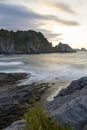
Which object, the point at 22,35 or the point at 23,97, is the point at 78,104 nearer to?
the point at 23,97

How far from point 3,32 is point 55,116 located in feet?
521

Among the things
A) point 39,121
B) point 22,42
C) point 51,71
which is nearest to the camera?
point 39,121

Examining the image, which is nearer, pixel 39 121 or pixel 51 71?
pixel 39 121

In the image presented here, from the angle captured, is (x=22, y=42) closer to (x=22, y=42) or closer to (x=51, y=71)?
(x=22, y=42)

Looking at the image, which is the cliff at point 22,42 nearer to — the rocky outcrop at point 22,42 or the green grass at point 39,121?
the rocky outcrop at point 22,42

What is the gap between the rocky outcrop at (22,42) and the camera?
151 meters

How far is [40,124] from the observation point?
5352 mm

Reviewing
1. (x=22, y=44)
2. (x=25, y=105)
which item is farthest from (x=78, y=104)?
(x=22, y=44)

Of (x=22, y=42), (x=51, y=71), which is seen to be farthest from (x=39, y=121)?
(x=22, y=42)

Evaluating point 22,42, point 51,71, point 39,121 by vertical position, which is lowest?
point 51,71

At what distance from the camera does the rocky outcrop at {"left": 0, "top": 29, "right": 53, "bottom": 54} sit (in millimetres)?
151375

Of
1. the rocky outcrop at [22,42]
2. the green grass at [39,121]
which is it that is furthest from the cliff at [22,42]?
the green grass at [39,121]

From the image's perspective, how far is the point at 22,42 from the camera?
163000mm

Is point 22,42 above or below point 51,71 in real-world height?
above
